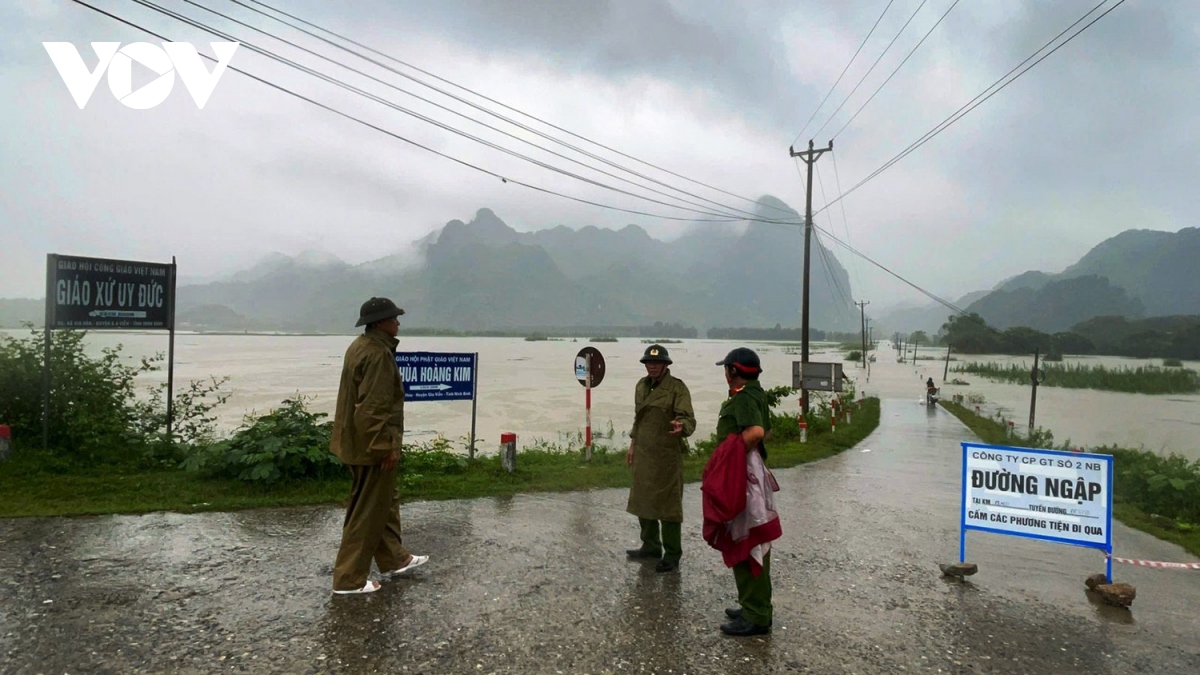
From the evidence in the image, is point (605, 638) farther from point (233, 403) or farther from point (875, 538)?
point (233, 403)

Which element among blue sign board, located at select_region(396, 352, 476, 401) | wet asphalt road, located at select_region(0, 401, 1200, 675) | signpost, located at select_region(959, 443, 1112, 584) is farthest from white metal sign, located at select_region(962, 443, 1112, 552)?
blue sign board, located at select_region(396, 352, 476, 401)

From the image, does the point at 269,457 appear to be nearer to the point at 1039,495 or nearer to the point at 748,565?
the point at 748,565

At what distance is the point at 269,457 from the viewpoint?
712cm

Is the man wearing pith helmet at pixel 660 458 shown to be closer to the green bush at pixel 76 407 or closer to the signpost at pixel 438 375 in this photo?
the signpost at pixel 438 375

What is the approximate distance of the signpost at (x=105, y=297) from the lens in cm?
774

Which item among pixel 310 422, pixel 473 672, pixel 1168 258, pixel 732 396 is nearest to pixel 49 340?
pixel 310 422

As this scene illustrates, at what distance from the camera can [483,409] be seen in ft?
79.0

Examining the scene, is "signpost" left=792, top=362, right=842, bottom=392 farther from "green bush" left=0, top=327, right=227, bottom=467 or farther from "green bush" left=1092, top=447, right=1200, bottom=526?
"green bush" left=0, top=327, right=227, bottom=467

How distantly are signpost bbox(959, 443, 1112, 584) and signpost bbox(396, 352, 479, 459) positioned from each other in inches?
228

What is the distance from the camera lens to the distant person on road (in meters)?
3.78

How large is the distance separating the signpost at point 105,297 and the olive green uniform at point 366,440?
5535 millimetres

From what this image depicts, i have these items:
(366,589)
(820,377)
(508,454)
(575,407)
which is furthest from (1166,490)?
(575,407)

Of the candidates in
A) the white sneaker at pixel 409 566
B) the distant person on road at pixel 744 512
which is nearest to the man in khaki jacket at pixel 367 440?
the white sneaker at pixel 409 566

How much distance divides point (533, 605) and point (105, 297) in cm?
749
